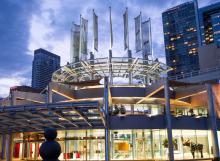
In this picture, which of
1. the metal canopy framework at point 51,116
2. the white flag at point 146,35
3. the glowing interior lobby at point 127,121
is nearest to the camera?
the metal canopy framework at point 51,116

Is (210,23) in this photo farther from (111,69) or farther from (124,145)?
(124,145)

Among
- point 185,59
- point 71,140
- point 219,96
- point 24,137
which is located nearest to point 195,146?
point 219,96

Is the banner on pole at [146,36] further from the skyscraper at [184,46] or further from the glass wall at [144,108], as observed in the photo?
the skyscraper at [184,46]

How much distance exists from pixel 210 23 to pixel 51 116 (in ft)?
579

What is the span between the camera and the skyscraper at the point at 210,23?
162250mm

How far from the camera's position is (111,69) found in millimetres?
37031

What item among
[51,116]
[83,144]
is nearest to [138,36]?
[83,144]

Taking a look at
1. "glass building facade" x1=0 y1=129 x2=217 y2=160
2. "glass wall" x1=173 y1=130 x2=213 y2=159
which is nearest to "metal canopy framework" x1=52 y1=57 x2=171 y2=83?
"glass building facade" x1=0 y1=129 x2=217 y2=160

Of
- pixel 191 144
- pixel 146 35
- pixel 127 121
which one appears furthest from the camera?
pixel 146 35

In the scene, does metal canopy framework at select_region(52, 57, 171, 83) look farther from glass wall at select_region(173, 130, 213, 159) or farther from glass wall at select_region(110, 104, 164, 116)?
glass wall at select_region(173, 130, 213, 159)

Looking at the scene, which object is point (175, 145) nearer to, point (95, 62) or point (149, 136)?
point (149, 136)

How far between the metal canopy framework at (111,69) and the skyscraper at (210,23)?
136494 millimetres

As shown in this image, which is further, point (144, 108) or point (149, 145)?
point (144, 108)

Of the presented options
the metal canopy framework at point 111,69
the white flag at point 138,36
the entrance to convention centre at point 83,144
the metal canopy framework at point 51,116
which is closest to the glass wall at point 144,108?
the metal canopy framework at point 111,69
